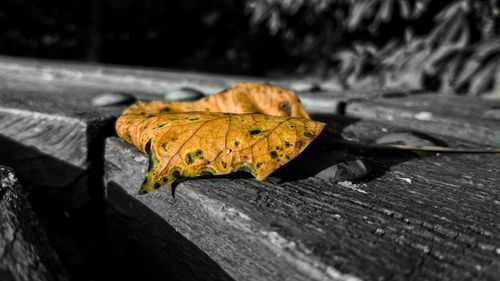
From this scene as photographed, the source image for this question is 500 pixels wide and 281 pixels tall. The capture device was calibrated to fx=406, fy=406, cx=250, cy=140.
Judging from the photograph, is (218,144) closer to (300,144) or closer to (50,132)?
(300,144)

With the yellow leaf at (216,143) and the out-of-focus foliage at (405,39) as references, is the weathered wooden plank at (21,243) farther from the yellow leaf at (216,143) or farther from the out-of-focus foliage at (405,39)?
the out-of-focus foliage at (405,39)

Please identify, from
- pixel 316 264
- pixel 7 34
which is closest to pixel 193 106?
pixel 316 264

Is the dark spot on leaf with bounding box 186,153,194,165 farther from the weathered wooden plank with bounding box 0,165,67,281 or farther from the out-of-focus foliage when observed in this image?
the out-of-focus foliage

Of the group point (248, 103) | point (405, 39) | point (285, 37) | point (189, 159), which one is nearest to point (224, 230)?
point (189, 159)

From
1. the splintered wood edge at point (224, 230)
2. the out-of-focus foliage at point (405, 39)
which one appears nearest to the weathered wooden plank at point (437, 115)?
the splintered wood edge at point (224, 230)

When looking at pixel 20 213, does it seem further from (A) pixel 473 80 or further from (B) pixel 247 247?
(A) pixel 473 80
